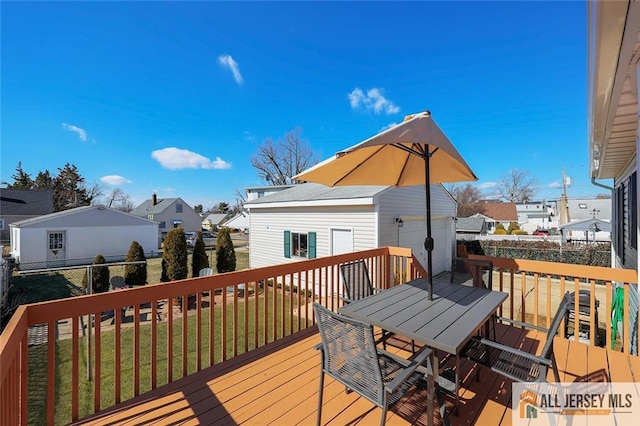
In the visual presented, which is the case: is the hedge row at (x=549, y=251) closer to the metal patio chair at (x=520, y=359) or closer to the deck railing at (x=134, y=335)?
the deck railing at (x=134, y=335)

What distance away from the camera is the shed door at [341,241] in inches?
361

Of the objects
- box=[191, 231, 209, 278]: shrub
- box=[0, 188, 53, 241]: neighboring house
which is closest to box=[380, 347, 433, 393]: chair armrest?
box=[191, 231, 209, 278]: shrub

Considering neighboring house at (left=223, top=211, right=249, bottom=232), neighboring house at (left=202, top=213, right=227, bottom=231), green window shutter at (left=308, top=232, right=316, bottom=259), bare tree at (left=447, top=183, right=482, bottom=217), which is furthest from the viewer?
neighboring house at (left=202, top=213, right=227, bottom=231)

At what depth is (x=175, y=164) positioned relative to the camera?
37281mm

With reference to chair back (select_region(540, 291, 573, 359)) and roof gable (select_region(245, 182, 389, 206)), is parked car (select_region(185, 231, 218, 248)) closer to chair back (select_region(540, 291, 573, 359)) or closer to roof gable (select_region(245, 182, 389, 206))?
roof gable (select_region(245, 182, 389, 206))

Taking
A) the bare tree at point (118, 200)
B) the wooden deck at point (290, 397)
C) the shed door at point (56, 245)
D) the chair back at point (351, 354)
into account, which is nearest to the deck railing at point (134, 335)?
the wooden deck at point (290, 397)

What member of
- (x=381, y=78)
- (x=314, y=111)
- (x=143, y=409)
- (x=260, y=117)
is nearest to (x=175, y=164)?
(x=260, y=117)

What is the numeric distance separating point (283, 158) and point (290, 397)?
1012 inches

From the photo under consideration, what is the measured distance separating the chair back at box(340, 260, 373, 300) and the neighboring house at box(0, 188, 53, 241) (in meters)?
33.1

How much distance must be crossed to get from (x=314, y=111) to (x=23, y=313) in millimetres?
20199

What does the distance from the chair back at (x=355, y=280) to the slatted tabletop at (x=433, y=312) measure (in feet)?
1.59

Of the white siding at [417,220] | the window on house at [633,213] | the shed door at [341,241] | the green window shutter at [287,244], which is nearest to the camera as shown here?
the window on house at [633,213]

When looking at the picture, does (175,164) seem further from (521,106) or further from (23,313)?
(23,313)

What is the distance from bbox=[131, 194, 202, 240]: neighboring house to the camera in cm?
3238
